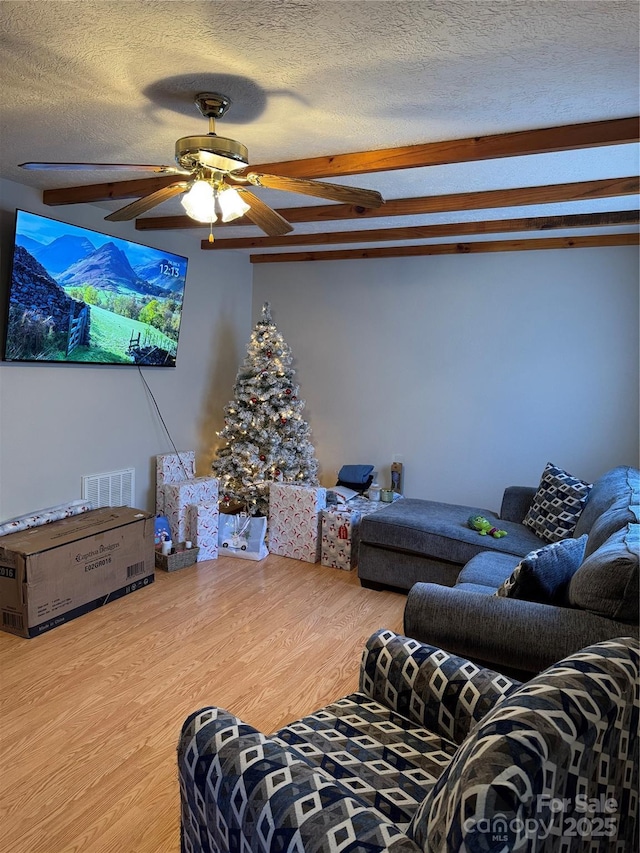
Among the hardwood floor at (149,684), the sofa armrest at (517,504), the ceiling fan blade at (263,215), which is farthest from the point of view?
the sofa armrest at (517,504)

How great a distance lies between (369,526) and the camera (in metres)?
3.93

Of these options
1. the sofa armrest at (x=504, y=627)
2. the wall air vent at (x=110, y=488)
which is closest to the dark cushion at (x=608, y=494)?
the sofa armrest at (x=504, y=627)

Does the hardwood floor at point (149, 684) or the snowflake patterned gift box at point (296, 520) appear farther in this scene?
the snowflake patterned gift box at point (296, 520)

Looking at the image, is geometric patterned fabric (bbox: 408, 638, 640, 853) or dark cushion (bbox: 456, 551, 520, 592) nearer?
geometric patterned fabric (bbox: 408, 638, 640, 853)

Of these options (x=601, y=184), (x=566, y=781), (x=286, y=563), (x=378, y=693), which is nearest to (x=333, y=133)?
(x=601, y=184)

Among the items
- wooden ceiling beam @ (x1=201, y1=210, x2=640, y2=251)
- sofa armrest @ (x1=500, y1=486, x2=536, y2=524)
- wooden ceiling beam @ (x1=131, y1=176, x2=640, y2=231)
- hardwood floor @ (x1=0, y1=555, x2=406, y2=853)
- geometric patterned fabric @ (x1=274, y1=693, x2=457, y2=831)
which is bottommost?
hardwood floor @ (x1=0, y1=555, x2=406, y2=853)

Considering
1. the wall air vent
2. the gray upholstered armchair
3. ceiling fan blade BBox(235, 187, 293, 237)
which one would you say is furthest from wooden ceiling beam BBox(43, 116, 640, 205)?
the wall air vent

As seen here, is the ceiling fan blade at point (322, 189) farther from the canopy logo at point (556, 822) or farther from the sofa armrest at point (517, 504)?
the sofa armrest at point (517, 504)

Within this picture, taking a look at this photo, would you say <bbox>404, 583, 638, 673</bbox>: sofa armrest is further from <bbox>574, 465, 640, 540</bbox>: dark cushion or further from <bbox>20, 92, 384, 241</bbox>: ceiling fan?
<bbox>20, 92, 384, 241</bbox>: ceiling fan

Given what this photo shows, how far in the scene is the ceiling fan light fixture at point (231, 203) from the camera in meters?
2.33

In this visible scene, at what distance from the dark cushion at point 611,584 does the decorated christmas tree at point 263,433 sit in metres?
3.04

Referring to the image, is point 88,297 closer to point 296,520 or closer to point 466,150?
point 296,520

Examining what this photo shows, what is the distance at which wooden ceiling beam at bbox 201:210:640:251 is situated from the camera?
12.2 ft

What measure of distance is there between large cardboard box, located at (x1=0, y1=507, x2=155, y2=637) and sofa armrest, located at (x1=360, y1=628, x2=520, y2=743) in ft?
6.92
